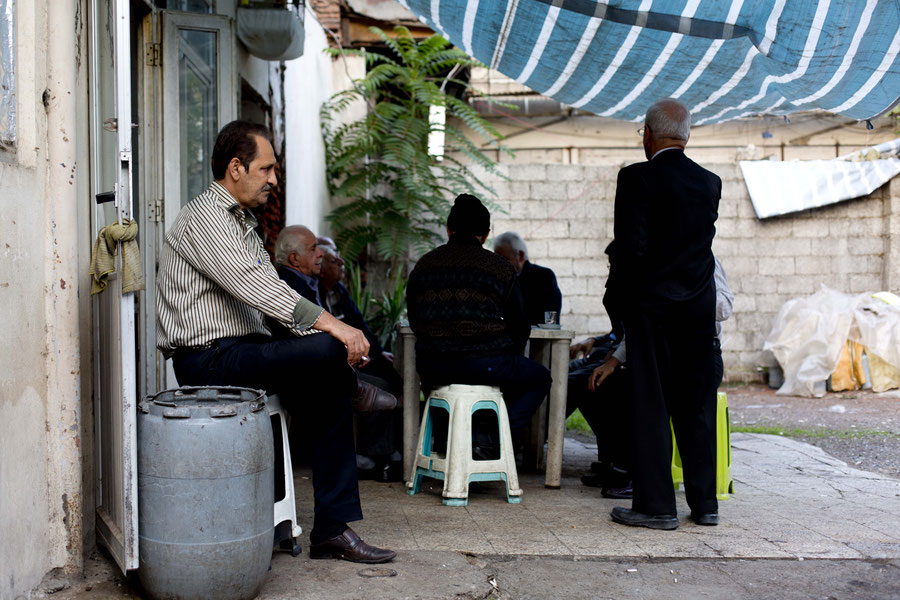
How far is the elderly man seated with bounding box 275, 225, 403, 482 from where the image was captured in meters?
4.64

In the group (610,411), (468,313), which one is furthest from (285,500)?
(610,411)

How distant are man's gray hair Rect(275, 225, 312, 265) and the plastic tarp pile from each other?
6614 mm

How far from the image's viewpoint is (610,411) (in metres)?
4.93

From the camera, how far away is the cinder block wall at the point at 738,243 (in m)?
10.1

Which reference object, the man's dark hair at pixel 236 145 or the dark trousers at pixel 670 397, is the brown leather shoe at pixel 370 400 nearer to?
the dark trousers at pixel 670 397

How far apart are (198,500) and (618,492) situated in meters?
2.67

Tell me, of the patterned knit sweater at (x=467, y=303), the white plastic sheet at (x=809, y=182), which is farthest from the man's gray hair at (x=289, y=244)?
the white plastic sheet at (x=809, y=182)

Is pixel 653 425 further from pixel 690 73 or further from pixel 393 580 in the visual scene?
pixel 690 73

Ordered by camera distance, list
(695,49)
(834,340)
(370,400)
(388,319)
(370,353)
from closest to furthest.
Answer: (370,400) < (695,49) < (370,353) < (388,319) < (834,340)

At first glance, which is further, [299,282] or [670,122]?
[299,282]

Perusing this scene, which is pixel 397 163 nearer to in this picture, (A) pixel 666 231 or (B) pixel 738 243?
(B) pixel 738 243

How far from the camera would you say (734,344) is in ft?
33.2

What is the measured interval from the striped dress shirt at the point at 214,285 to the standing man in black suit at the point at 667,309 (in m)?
1.67

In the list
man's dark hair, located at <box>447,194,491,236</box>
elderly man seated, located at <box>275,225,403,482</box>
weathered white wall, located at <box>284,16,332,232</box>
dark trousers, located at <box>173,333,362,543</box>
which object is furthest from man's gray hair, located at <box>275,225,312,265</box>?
weathered white wall, located at <box>284,16,332,232</box>
